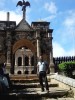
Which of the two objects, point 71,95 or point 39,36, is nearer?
point 71,95

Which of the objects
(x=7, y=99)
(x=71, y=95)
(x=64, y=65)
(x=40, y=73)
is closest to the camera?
(x=7, y=99)

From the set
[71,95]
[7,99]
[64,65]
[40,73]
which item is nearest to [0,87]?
[7,99]

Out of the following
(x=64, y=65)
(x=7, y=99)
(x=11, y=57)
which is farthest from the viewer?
(x=11, y=57)

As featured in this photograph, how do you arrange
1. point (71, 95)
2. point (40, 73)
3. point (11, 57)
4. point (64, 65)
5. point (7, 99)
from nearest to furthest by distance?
point (7, 99) → point (71, 95) → point (40, 73) → point (64, 65) → point (11, 57)

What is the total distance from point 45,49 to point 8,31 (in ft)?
14.2

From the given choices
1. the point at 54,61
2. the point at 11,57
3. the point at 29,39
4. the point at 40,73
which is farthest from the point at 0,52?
the point at 40,73

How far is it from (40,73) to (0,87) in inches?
86.0

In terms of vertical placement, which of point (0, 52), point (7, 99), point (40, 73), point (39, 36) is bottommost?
point (7, 99)

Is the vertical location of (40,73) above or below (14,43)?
below

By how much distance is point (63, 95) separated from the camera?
10.7 m

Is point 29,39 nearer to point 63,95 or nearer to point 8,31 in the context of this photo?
point 8,31

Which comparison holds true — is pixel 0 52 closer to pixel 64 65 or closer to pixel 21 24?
pixel 21 24

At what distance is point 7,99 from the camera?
10.1m

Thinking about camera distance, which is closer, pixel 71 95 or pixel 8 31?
pixel 71 95
